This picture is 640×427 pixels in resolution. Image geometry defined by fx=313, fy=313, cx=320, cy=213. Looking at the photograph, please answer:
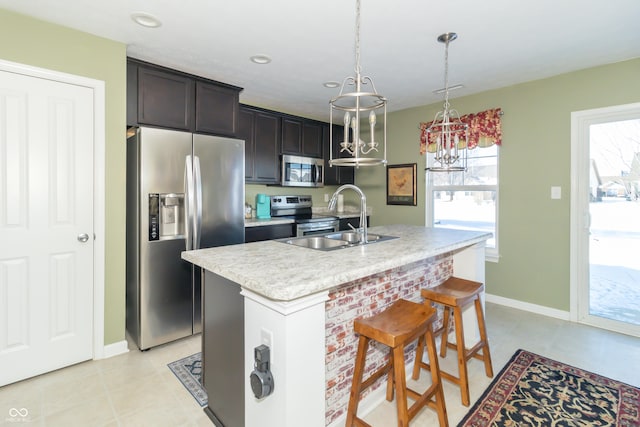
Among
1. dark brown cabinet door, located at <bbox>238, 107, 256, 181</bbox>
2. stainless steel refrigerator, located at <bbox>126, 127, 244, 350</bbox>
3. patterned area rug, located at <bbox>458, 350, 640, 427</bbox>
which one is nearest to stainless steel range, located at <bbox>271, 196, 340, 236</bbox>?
dark brown cabinet door, located at <bbox>238, 107, 256, 181</bbox>

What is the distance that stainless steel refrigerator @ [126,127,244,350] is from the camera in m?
Answer: 2.55

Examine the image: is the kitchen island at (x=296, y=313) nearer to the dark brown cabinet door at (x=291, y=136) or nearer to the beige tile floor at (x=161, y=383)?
the beige tile floor at (x=161, y=383)

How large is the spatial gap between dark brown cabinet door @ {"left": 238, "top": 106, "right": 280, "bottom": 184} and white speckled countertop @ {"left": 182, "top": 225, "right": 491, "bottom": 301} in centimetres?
204

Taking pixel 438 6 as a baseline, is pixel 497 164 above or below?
below

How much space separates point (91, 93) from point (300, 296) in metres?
2.39

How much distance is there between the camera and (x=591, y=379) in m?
2.13

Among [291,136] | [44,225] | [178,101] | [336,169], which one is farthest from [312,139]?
[44,225]

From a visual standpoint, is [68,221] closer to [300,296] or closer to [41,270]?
[41,270]

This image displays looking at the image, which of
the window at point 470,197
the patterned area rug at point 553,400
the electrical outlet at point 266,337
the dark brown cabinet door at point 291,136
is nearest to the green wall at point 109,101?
the electrical outlet at point 266,337

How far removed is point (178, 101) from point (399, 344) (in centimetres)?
273

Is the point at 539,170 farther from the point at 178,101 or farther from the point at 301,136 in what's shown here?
the point at 178,101

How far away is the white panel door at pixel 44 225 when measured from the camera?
2094 millimetres

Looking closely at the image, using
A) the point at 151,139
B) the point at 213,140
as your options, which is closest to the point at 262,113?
the point at 213,140

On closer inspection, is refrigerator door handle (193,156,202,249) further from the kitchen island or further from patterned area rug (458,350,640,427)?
patterned area rug (458,350,640,427)
